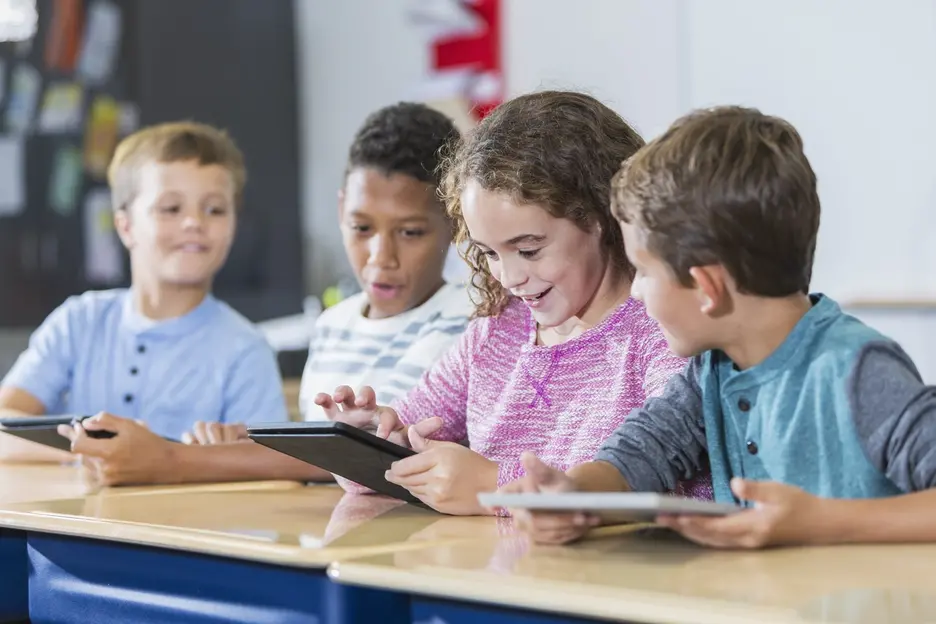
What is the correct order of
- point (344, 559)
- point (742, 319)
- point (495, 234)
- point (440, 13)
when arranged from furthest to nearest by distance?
1. point (440, 13)
2. point (495, 234)
3. point (742, 319)
4. point (344, 559)

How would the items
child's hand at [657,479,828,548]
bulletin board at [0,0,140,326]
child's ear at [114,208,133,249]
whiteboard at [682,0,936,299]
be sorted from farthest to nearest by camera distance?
bulletin board at [0,0,140,326] < whiteboard at [682,0,936,299] < child's ear at [114,208,133,249] < child's hand at [657,479,828,548]

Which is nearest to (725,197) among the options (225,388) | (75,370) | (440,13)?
(225,388)

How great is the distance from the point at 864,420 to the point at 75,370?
1.52 m

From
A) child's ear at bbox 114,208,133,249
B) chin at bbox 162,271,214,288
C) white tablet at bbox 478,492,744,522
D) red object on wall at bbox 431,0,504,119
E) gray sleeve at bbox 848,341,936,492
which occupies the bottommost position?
white tablet at bbox 478,492,744,522

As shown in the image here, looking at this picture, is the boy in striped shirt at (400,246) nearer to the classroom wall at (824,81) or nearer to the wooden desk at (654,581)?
the wooden desk at (654,581)

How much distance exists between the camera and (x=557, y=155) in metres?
1.41

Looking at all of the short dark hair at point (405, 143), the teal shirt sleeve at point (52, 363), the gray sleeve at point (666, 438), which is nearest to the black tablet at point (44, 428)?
→ the teal shirt sleeve at point (52, 363)

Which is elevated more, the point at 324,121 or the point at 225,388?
the point at 324,121

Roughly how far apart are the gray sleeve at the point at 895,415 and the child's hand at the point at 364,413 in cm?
60

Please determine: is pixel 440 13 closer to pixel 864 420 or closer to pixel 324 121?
pixel 324 121

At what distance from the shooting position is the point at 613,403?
4.64ft

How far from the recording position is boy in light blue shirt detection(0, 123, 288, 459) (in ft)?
7.06

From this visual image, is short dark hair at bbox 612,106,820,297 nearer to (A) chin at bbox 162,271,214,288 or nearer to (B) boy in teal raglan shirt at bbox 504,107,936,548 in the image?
(B) boy in teal raglan shirt at bbox 504,107,936,548


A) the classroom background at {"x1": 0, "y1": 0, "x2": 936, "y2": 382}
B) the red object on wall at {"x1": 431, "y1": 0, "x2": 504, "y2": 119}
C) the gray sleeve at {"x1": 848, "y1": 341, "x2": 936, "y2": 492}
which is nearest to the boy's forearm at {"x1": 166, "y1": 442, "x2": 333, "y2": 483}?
the gray sleeve at {"x1": 848, "y1": 341, "x2": 936, "y2": 492}
